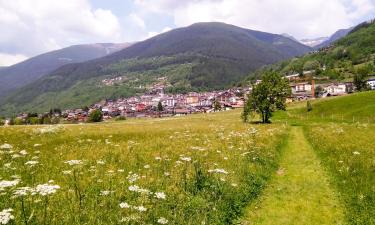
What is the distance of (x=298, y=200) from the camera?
15.9 meters

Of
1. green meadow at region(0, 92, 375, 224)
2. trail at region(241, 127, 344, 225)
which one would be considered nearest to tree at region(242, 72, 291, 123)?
green meadow at region(0, 92, 375, 224)

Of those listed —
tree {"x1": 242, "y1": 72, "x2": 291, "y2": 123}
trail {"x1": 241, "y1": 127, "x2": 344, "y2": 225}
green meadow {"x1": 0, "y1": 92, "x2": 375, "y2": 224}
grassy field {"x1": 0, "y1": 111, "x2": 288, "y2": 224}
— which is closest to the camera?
grassy field {"x1": 0, "y1": 111, "x2": 288, "y2": 224}

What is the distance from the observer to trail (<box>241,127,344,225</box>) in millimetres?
13626

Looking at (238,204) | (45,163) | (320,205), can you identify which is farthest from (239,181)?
(45,163)

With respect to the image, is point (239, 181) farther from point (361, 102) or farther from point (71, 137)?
point (361, 102)

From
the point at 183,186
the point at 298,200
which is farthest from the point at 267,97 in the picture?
the point at 183,186

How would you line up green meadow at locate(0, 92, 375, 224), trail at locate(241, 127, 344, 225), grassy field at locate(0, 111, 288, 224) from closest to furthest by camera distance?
grassy field at locate(0, 111, 288, 224), green meadow at locate(0, 92, 375, 224), trail at locate(241, 127, 344, 225)

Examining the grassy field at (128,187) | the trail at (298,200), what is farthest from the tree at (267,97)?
the grassy field at (128,187)

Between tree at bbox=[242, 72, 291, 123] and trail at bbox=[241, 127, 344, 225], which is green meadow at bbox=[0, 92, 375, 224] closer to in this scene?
trail at bbox=[241, 127, 344, 225]

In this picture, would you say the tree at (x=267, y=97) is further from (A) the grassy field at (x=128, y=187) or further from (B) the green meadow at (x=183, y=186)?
(A) the grassy field at (x=128, y=187)

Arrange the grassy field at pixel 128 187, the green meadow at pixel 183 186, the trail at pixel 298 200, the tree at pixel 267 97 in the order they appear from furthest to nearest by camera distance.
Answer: the tree at pixel 267 97, the trail at pixel 298 200, the green meadow at pixel 183 186, the grassy field at pixel 128 187

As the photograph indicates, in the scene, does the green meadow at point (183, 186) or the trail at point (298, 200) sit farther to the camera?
the trail at point (298, 200)

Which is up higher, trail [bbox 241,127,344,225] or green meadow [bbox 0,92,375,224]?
green meadow [bbox 0,92,375,224]

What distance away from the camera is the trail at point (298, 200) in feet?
44.7
